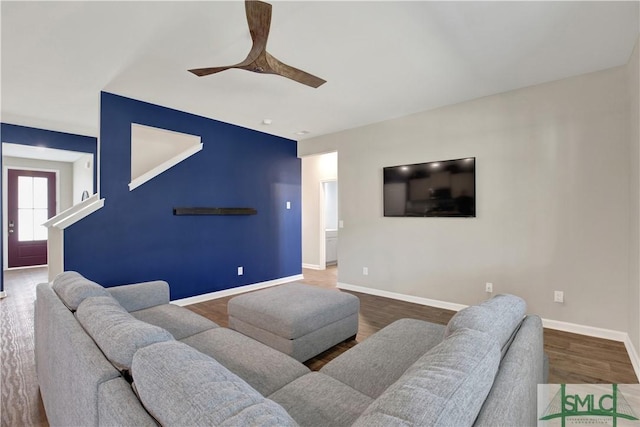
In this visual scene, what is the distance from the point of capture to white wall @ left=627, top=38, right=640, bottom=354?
7.83 ft

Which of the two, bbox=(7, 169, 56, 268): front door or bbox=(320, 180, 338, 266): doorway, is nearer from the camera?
bbox=(7, 169, 56, 268): front door

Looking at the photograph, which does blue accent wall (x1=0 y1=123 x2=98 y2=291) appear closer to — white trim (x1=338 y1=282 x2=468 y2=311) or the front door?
the front door

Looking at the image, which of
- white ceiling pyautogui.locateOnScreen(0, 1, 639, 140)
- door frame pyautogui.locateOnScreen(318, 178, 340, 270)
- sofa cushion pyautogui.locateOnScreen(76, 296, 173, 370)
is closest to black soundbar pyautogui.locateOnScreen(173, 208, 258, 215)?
white ceiling pyautogui.locateOnScreen(0, 1, 639, 140)

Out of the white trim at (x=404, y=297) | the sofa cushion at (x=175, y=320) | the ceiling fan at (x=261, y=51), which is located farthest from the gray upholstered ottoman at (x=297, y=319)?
the ceiling fan at (x=261, y=51)

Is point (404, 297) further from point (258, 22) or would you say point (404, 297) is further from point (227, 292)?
point (258, 22)

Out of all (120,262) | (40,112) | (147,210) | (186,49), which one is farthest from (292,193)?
(40,112)

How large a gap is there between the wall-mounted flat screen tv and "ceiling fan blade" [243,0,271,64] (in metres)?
2.74

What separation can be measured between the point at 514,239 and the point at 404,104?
2.01 m

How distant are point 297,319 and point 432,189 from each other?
2.58m

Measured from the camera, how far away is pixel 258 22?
1825mm

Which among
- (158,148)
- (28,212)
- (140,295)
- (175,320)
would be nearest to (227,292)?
(140,295)

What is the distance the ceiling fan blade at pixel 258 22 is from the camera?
67.3 inches

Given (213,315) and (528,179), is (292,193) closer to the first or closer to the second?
(213,315)

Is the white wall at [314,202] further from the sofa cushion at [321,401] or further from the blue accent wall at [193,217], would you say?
the sofa cushion at [321,401]
